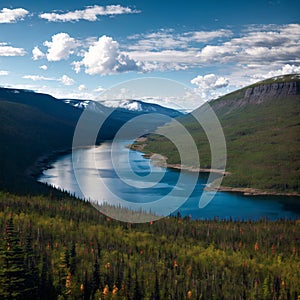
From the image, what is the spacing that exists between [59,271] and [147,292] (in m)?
17.1

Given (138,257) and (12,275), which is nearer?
(12,275)

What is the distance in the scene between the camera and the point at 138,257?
4058 inches

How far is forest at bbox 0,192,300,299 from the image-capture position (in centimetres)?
7694

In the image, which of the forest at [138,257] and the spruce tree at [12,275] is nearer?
the spruce tree at [12,275]

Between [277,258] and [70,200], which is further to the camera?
[70,200]

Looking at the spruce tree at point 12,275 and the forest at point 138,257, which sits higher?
the spruce tree at point 12,275

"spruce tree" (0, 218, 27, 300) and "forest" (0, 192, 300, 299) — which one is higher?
"spruce tree" (0, 218, 27, 300)

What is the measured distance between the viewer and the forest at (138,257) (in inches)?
3029

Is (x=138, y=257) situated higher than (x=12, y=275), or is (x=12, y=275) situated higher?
(x=12, y=275)

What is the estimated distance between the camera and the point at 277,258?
107375 mm

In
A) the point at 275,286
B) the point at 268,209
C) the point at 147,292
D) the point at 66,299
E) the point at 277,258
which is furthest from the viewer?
the point at 268,209

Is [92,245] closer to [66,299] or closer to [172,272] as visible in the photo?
[172,272]

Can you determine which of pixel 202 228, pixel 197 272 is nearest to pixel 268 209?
pixel 202 228

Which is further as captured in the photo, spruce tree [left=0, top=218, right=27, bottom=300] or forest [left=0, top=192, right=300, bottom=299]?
forest [left=0, top=192, right=300, bottom=299]
